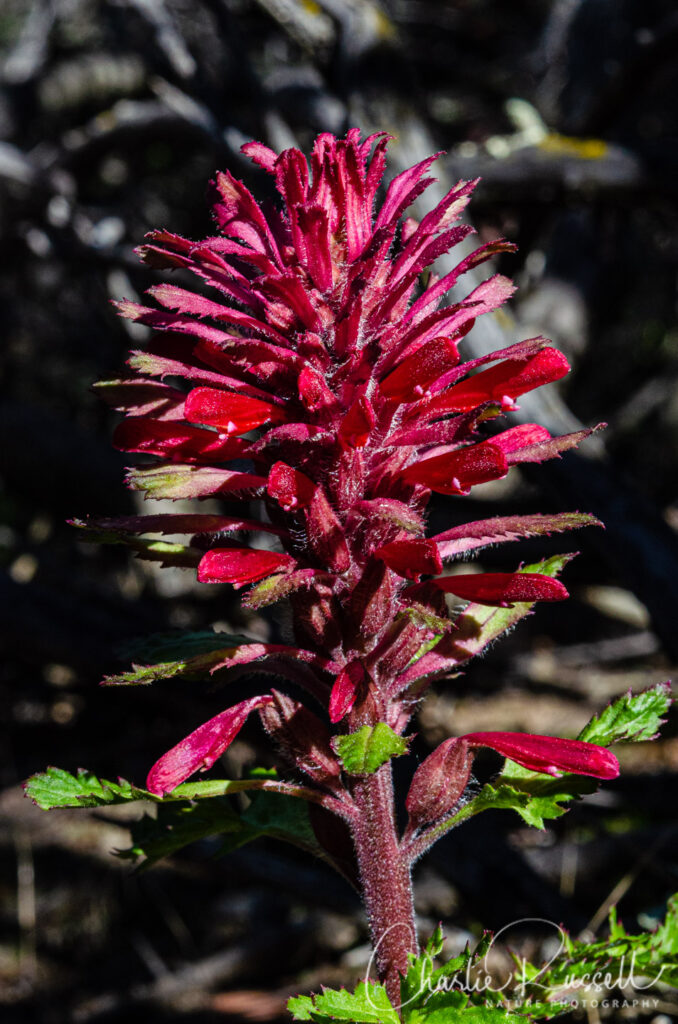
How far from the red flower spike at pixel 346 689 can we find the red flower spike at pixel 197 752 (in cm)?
13

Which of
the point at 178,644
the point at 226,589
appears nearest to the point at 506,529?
the point at 178,644

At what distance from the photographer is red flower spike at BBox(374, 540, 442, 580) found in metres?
0.88

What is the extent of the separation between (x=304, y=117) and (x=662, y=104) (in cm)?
299

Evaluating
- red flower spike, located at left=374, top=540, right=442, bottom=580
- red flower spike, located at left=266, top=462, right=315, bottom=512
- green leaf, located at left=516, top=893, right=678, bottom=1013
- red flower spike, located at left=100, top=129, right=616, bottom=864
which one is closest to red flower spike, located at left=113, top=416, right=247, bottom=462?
red flower spike, located at left=100, top=129, right=616, bottom=864

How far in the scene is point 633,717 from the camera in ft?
3.62

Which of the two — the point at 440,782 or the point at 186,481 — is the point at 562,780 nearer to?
the point at 440,782

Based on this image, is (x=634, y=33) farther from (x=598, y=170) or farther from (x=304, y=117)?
(x=304, y=117)

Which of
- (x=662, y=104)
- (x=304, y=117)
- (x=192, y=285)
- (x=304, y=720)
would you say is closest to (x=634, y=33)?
(x=662, y=104)

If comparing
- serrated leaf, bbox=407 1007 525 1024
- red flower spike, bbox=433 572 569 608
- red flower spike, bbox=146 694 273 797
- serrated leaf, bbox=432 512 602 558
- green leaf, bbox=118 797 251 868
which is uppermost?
serrated leaf, bbox=432 512 602 558

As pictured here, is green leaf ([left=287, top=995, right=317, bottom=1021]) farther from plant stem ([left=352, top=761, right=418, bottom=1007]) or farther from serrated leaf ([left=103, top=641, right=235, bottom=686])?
serrated leaf ([left=103, top=641, right=235, bottom=686])

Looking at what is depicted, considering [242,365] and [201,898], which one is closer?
[242,365]

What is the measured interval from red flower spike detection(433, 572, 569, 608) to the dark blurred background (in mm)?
301

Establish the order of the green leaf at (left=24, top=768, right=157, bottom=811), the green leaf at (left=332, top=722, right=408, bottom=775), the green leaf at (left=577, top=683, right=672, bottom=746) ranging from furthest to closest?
1. the green leaf at (left=577, top=683, right=672, bottom=746)
2. the green leaf at (left=24, top=768, right=157, bottom=811)
3. the green leaf at (left=332, top=722, right=408, bottom=775)

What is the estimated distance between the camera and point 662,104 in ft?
15.9
